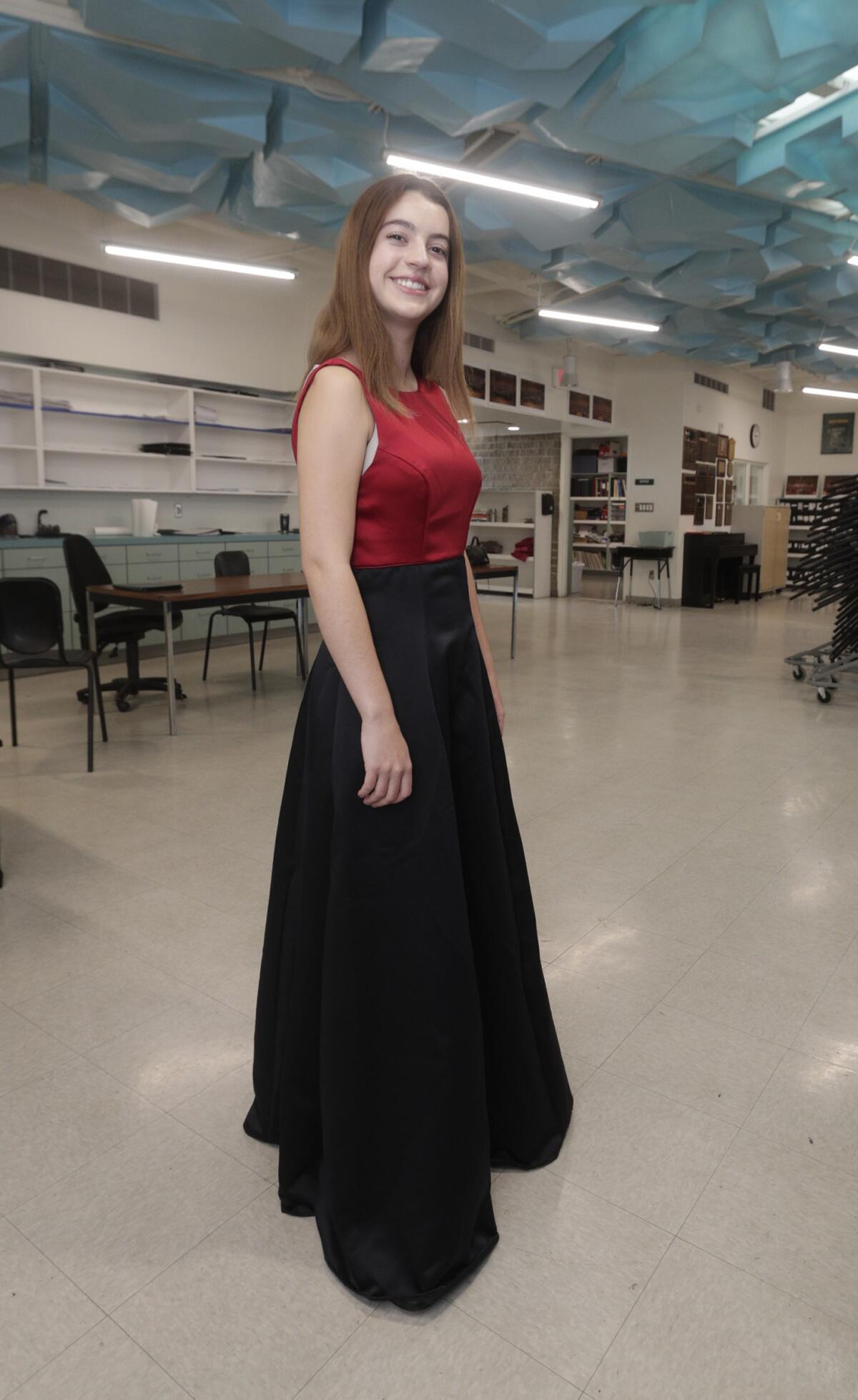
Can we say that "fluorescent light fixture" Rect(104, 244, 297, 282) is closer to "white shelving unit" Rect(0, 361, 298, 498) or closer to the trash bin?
"white shelving unit" Rect(0, 361, 298, 498)

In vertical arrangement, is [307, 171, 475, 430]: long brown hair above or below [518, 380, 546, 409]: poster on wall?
below

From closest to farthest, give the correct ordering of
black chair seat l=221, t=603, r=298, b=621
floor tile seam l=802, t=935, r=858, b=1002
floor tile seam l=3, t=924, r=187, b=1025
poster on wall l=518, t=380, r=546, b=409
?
floor tile seam l=3, t=924, r=187, b=1025 → floor tile seam l=802, t=935, r=858, b=1002 → black chair seat l=221, t=603, r=298, b=621 → poster on wall l=518, t=380, r=546, b=409

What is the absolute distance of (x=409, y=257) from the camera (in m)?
1.28

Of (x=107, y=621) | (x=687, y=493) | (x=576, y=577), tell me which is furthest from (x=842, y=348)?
(x=107, y=621)

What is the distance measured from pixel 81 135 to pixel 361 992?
527 cm

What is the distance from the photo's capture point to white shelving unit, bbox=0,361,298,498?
6.85 metres

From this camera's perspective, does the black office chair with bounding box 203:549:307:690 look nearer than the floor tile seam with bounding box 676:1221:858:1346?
No

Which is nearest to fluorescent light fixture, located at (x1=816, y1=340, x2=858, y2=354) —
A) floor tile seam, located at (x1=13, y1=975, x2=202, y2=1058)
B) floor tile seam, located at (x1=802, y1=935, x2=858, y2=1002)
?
floor tile seam, located at (x1=802, y1=935, x2=858, y2=1002)

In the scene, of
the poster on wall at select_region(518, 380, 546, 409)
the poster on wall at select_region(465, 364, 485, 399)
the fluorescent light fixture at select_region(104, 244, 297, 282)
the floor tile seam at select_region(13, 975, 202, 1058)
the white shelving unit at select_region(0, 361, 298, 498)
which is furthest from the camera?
the poster on wall at select_region(518, 380, 546, 409)

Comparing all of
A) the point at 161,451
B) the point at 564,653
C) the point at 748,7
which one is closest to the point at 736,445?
the point at 564,653

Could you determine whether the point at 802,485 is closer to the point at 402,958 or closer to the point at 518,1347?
the point at 402,958

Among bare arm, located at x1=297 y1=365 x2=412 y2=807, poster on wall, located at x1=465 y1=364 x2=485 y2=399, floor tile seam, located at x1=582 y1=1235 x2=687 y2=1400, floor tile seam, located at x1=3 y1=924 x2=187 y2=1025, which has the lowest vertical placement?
floor tile seam, located at x1=582 y1=1235 x2=687 y2=1400

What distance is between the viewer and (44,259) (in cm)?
691

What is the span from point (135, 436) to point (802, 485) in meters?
13.3
